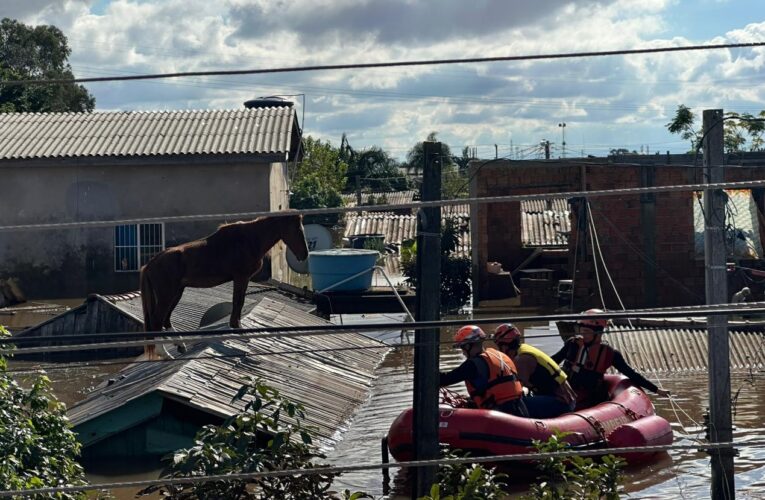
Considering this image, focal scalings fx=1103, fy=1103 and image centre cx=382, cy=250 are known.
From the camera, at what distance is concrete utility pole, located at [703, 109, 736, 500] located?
9.11m

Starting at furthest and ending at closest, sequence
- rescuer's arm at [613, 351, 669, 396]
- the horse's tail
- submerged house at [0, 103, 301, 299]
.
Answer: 1. submerged house at [0, 103, 301, 299]
2. the horse's tail
3. rescuer's arm at [613, 351, 669, 396]

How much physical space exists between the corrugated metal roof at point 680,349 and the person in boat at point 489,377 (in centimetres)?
513

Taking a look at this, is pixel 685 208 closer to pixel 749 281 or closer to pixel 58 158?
pixel 749 281

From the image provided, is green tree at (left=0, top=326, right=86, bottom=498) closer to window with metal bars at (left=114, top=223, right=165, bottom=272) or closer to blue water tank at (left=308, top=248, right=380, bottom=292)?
blue water tank at (left=308, top=248, right=380, bottom=292)

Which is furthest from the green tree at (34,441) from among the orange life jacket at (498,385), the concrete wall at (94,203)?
the concrete wall at (94,203)

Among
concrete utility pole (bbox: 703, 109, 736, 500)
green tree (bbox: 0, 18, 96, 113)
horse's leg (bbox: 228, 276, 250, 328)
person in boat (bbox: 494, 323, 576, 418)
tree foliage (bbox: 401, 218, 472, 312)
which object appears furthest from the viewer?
green tree (bbox: 0, 18, 96, 113)

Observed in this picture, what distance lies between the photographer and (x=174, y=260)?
45.2ft

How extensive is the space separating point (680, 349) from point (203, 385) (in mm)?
7718

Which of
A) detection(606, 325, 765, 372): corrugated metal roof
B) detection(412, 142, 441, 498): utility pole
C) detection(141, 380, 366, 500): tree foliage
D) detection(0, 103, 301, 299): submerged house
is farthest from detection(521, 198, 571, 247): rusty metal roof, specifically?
detection(141, 380, 366, 500): tree foliage

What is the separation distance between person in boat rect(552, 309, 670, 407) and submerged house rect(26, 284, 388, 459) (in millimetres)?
2161

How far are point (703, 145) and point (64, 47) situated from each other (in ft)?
190

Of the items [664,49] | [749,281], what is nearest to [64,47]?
[749,281]

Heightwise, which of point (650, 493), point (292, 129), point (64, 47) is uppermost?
point (64, 47)

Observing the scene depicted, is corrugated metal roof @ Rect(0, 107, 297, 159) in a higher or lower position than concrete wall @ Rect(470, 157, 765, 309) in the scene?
higher
